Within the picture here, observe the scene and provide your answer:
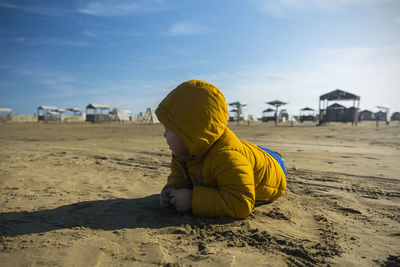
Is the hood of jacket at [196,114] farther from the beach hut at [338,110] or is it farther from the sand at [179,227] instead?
the beach hut at [338,110]

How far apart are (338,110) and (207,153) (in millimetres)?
26784

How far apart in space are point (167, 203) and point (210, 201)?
0.39 m

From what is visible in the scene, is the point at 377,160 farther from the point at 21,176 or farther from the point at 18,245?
the point at 21,176

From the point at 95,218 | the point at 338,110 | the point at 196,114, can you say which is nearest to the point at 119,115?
the point at 338,110

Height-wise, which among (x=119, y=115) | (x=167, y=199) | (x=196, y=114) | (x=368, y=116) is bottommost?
(x=167, y=199)

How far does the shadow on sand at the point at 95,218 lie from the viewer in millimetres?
1746

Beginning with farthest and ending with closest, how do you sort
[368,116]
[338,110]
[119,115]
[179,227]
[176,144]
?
[368,116], [119,115], [338,110], [176,144], [179,227]

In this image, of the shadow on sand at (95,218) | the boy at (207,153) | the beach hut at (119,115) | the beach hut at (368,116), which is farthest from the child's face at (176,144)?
the beach hut at (368,116)

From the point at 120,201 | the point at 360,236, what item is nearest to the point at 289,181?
the point at 360,236

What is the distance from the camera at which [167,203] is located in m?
2.06

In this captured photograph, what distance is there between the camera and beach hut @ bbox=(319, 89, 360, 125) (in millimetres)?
24516

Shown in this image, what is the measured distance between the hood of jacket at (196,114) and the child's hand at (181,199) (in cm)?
31

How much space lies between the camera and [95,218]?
1.94 meters

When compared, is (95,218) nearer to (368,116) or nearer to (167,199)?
(167,199)
